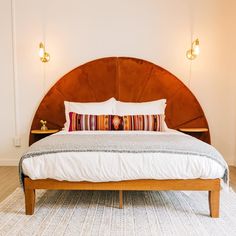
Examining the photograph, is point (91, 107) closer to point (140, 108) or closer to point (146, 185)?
point (140, 108)

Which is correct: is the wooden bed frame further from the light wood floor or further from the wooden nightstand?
the wooden nightstand

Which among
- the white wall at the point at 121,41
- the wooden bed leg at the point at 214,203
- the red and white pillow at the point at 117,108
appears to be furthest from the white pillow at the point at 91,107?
the wooden bed leg at the point at 214,203

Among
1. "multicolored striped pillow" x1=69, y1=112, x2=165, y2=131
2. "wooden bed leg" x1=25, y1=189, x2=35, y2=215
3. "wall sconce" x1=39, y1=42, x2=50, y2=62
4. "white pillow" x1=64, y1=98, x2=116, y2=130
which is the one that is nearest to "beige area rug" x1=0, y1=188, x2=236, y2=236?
"wooden bed leg" x1=25, y1=189, x2=35, y2=215

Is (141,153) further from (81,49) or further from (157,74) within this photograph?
(81,49)

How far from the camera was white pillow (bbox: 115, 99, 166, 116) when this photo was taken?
128 inches

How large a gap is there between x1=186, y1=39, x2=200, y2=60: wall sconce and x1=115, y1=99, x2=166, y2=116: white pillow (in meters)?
0.79

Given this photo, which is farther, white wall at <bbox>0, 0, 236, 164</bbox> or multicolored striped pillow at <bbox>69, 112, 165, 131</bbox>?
white wall at <bbox>0, 0, 236, 164</bbox>

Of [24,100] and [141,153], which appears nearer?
[141,153]

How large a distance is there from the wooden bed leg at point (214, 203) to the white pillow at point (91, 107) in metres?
1.70

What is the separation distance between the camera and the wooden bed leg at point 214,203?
200 centimetres

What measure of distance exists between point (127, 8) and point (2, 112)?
2438 mm

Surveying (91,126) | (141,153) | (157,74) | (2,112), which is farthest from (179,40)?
(2,112)

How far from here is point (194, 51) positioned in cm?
349

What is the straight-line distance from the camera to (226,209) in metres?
2.20
